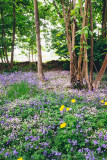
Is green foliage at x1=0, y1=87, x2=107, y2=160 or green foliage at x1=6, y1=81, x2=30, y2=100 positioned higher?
green foliage at x1=6, y1=81, x2=30, y2=100

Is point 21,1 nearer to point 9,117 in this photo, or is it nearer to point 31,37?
point 31,37

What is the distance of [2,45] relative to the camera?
11555 mm

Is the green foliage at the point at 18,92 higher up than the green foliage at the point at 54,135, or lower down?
higher up

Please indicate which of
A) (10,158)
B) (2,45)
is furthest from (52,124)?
(2,45)

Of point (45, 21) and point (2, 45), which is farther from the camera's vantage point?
point (45, 21)

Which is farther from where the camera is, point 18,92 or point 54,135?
point 18,92

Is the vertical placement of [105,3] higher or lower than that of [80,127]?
higher

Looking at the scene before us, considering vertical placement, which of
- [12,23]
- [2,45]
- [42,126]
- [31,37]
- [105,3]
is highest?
[105,3]

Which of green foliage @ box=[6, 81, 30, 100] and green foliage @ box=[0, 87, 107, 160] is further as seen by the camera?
green foliage @ box=[6, 81, 30, 100]

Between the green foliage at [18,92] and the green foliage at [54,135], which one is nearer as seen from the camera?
the green foliage at [54,135]

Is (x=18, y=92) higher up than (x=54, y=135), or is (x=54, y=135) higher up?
(x=18, y=92)

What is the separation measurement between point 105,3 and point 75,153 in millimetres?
11320

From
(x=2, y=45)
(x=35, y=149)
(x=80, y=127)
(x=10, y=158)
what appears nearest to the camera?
(x=10, y=158)

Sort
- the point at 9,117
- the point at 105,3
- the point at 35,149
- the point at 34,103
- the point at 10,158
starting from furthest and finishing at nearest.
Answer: the point at 105,3 → the point at 34,103 → the point at 9,117 → the point at 35,149 → the point at 10,158
